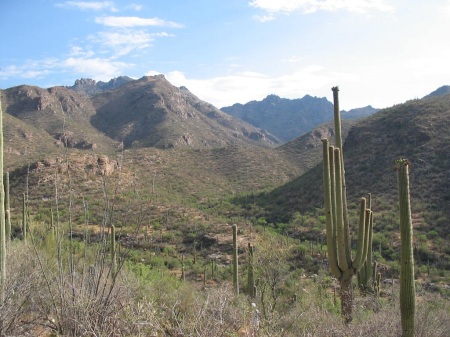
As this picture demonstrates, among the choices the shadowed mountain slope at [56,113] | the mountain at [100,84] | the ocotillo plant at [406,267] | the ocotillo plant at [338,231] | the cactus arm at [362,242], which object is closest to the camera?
the ocotillo plant at [406,267]

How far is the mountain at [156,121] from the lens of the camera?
239 feet

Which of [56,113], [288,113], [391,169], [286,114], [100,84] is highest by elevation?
[100,84]

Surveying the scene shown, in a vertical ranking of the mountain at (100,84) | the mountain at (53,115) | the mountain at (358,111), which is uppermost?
the mountain at (100,84)

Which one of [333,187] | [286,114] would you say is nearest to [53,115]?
[333,187]

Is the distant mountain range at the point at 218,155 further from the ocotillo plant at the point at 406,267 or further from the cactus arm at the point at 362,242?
the cactus arm at the point at 362,242

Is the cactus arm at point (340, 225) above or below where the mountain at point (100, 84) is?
below

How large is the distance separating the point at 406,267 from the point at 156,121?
78925 millimetres

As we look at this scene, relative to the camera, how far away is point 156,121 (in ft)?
267

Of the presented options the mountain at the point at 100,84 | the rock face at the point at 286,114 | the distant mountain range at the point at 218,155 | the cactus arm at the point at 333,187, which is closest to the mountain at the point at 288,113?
the rock face at the point at 286,114

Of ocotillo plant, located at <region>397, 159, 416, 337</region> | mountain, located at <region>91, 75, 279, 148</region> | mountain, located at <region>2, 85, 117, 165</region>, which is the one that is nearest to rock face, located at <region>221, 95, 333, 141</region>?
mountain, located at <region>91, 75, 279, 148</region>

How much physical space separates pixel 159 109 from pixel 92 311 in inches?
3337

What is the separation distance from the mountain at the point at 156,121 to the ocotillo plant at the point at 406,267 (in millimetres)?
60510

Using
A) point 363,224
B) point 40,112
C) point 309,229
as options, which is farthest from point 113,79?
point 363,224

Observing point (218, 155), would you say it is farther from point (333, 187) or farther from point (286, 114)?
point (286, 114)
